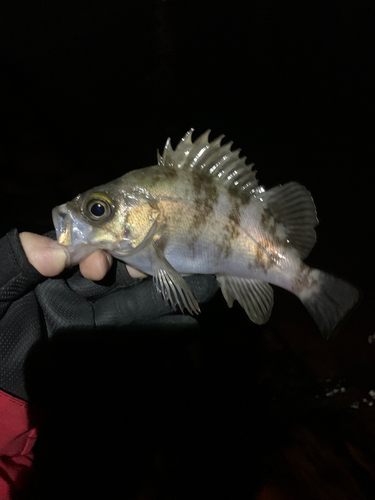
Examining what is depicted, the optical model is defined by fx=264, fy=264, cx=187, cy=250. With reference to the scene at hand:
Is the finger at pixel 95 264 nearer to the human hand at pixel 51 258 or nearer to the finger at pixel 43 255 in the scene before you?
the human hand at pixel 51 258

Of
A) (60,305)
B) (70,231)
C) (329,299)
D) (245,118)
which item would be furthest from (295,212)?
(245,118)

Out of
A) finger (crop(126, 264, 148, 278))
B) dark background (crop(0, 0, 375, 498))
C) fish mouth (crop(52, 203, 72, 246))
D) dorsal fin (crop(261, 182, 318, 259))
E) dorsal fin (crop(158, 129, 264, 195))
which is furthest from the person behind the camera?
dark background (crop(0, 0, 375, 498))

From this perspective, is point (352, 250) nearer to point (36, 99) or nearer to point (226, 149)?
point (226, 149)

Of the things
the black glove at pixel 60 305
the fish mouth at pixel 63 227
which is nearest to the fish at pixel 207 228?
the fish mouth at pixel 63 227

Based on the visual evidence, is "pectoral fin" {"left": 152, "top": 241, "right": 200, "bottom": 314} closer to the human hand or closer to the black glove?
the human hand

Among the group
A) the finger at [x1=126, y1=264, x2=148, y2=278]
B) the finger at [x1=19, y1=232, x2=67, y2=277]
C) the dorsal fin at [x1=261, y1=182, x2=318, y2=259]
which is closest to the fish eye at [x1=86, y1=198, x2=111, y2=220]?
the finger at [x1=19, y1=232, x2=67, y2=277]

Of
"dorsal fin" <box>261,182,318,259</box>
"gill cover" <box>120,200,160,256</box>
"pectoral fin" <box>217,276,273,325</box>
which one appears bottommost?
"pectoral fin" <box>217,276,273,325</box>
